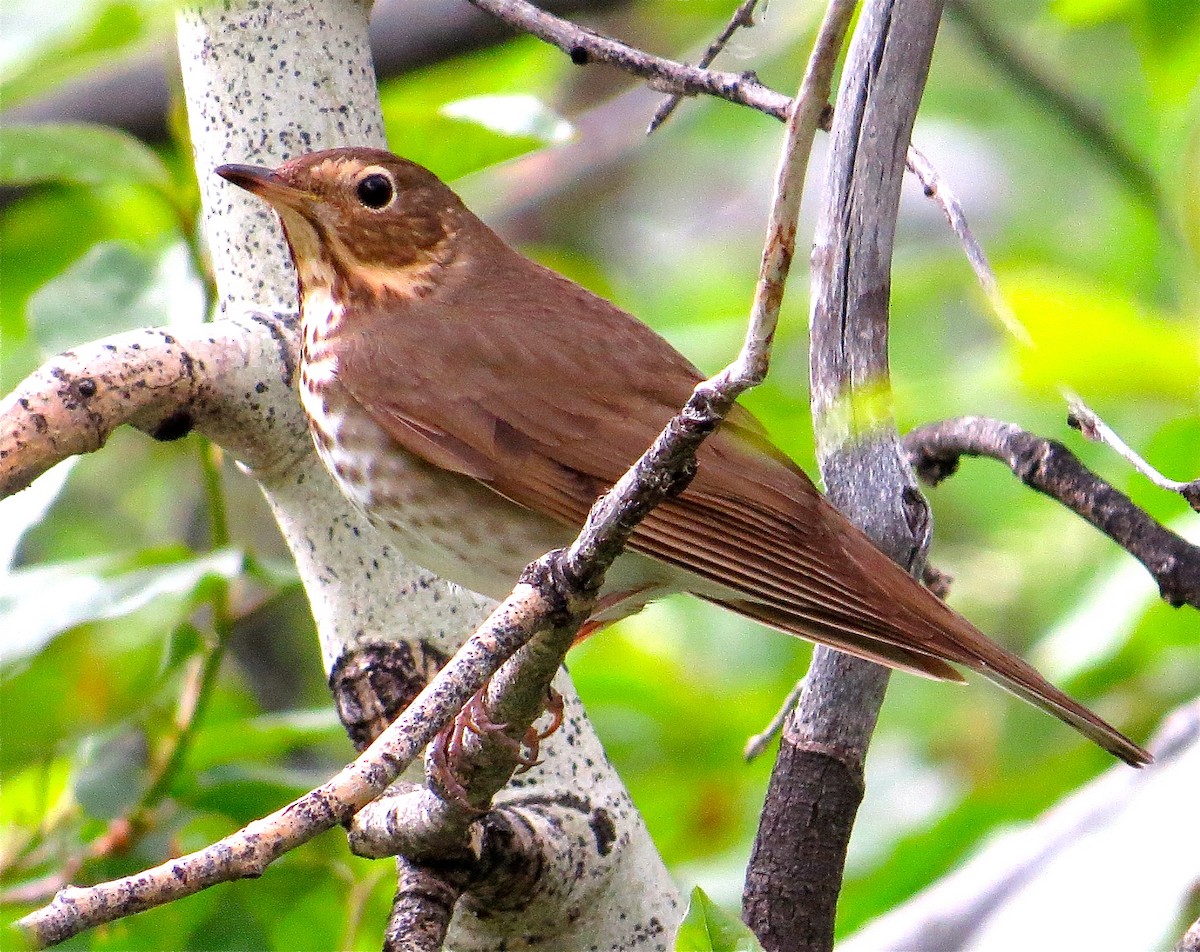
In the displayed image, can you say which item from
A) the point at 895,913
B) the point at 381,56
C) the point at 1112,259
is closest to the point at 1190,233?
the point at 895,913

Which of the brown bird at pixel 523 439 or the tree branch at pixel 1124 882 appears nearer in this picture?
the tree branch at pixel 1124 882

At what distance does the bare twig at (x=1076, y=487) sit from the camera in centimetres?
202

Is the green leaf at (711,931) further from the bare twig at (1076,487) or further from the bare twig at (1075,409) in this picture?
the bare twig at (1076,487)

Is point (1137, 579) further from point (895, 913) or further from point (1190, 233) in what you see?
point (1190, 233)

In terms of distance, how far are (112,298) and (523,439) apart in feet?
2.67

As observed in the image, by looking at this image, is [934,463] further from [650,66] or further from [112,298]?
[112,298]

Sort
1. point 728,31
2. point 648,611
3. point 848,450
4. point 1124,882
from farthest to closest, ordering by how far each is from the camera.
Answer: point 648,611, point 728,31, point 848,450, point 1124,882

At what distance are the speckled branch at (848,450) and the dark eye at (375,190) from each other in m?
1.00

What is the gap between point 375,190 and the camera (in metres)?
2.85

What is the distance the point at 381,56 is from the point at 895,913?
321 cm

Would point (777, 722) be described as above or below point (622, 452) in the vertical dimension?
below

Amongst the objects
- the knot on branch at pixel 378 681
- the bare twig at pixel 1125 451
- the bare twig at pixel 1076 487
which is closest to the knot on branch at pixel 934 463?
the bare twig at pixel 1076 487

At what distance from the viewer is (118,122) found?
190 inches

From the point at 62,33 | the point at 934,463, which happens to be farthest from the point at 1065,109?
the point at 62,33
